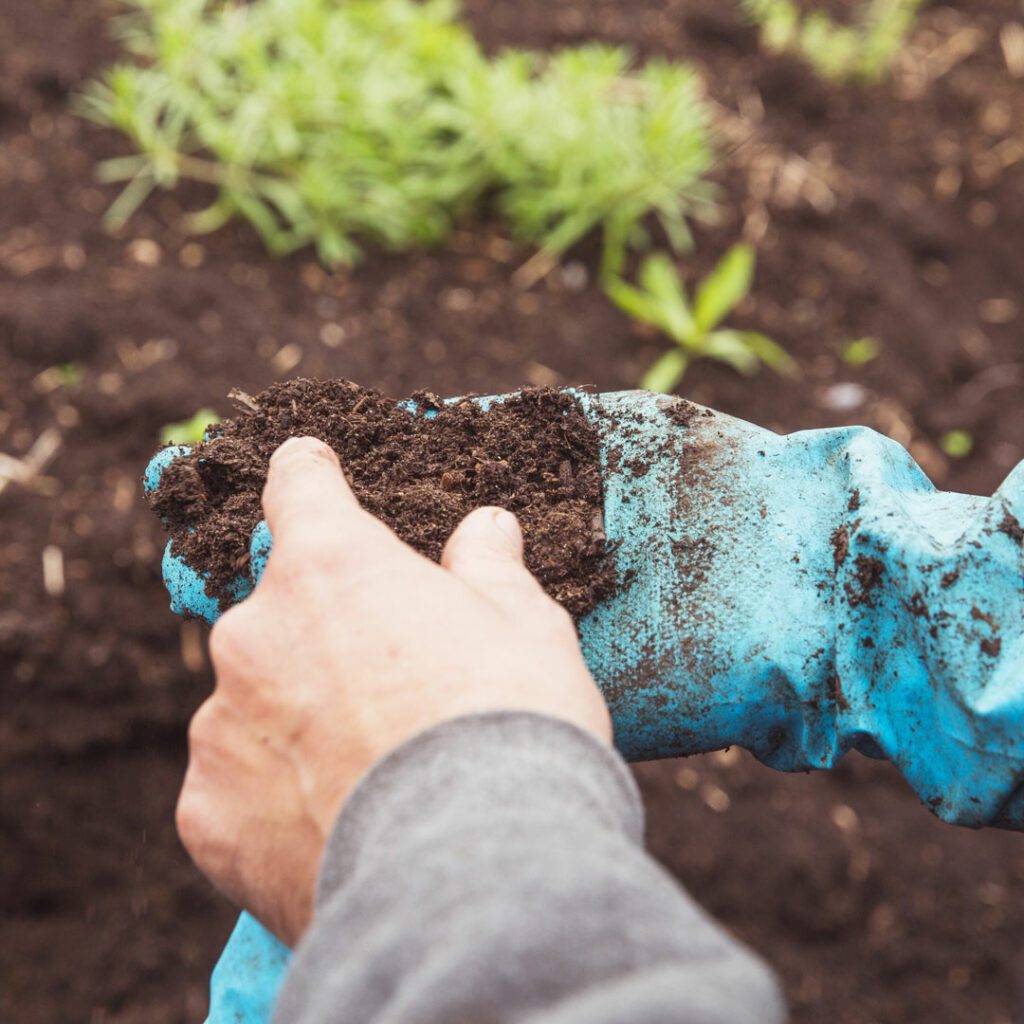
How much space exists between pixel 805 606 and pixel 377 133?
2.05 meters

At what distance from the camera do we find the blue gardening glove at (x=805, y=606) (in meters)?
1.11

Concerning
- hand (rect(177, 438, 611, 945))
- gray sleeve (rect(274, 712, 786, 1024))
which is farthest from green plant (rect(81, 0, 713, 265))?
gray sleeve (rect(274, 712, 786, 1024))

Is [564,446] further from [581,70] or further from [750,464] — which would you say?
[581,70]

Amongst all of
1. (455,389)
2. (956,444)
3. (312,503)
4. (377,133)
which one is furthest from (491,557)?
(956,444)

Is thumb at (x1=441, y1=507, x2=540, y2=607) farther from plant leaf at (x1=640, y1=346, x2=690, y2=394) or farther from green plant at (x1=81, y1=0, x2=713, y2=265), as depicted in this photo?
green plant at (x1=81, y1=0, x2=713, y2=265)

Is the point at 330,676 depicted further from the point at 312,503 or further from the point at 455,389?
the point at 455,389

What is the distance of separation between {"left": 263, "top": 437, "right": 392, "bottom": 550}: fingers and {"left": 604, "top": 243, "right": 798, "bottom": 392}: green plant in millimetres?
1519

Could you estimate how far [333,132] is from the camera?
2688mm

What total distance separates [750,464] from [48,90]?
2.58 m

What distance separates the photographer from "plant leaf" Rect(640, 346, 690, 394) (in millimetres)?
2572

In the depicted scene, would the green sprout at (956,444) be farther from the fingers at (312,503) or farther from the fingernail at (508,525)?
the fingers at (312,503)

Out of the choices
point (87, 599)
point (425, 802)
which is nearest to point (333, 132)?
point (87, 599)

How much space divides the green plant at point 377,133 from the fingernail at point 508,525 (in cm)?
163

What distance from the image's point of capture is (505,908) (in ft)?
2.11
